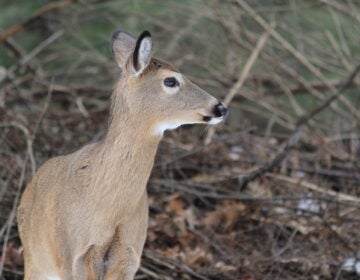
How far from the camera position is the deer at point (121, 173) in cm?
407

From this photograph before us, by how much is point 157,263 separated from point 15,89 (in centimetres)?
265

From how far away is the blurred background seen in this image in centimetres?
581

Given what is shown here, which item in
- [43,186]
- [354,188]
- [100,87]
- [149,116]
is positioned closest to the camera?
[149,116]

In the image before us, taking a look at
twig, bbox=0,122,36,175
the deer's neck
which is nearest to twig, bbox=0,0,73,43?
twig, bbox=0,122,36,175

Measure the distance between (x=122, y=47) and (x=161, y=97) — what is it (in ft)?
1.41

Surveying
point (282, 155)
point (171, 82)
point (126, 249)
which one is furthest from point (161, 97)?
point (282, 155)

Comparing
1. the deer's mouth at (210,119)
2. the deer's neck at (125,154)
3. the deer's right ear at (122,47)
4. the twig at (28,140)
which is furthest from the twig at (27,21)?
the deer's mouth at (210,119)

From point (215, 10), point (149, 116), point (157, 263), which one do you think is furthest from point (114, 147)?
point (215, 10)

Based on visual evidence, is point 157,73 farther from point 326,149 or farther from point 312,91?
point 312,91

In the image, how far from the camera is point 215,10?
7594 mm

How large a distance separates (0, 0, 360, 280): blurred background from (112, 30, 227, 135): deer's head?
0.47 m

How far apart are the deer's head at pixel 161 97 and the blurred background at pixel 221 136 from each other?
47 cm

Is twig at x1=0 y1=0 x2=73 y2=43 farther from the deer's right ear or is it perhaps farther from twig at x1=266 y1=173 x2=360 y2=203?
the deer's right ear

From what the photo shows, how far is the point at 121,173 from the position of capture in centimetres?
415
